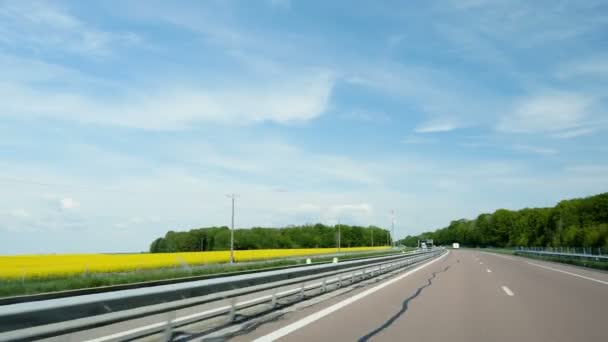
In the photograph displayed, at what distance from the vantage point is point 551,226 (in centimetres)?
12762

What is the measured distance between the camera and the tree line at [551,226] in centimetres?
8644

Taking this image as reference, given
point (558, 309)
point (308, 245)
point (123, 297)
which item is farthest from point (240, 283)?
point (308, 245)

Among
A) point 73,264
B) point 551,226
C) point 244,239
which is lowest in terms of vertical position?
point 73,264

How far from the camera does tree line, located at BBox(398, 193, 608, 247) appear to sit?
86.4 metres

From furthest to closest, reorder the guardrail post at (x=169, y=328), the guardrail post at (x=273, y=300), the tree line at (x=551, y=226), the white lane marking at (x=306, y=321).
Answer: the tree line at (x=551, y=226) < the guardrail post at (x=273, y=300) < the white lane marking at (x=306, y=321) < the guardrail post at (x=169, y=328)

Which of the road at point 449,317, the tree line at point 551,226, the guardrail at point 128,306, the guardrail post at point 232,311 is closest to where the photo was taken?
the guardrail at point 128,306

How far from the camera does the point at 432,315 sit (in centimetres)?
1023

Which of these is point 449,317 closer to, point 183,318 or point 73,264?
point 183,318

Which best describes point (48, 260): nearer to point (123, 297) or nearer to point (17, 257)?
point (17, 257)

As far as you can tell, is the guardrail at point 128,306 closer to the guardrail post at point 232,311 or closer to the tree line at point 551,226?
the guardrail post at point 232,311

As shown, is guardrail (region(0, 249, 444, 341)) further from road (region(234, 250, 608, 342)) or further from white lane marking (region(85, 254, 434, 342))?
road (region(234, 250, 608, 342))

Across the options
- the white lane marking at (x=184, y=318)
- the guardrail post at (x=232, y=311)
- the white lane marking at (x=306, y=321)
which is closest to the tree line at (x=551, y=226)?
the white lane marking at (x=306, y=321)

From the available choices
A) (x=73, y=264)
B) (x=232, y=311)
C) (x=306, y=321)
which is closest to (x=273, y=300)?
(x=306, y=321)

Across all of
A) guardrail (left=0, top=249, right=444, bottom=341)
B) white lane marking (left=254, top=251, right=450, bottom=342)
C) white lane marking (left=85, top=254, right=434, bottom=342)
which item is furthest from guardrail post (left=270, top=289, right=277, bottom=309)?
white lane marking (left=254, top=251, right=450, bottom=342)
